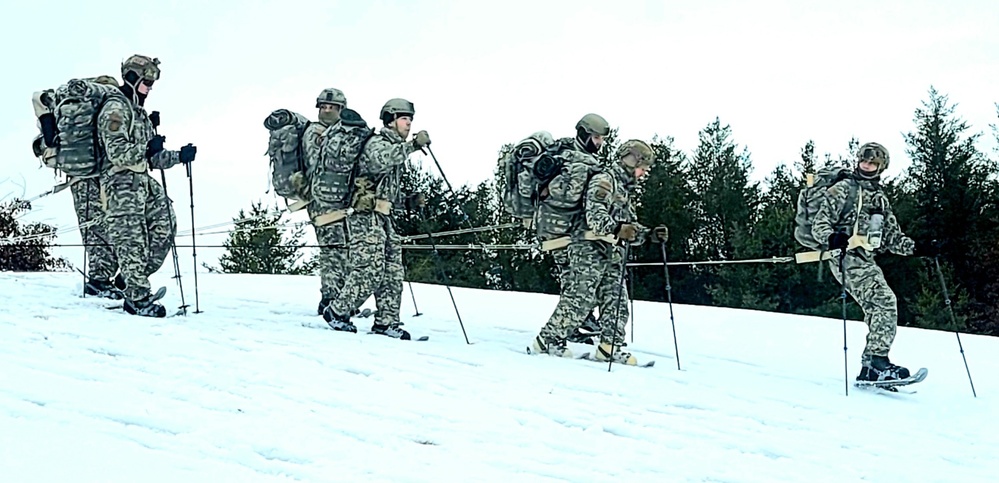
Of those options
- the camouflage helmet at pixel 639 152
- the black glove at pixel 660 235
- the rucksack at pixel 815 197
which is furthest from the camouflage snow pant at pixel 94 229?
the rucksack at pixel 815 197

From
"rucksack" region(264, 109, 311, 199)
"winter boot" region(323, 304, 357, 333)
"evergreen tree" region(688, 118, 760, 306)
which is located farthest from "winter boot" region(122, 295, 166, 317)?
"evergreen tree" region(688, 118, 760, 306)

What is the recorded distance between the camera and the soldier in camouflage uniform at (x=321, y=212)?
36.0ft

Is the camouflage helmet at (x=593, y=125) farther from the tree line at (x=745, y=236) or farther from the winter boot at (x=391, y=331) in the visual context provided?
the tree line at (x=745, y=236)

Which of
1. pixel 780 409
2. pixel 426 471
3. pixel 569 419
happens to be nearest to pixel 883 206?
pixel 780 409

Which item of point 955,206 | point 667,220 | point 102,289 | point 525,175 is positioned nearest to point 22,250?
point 102,289

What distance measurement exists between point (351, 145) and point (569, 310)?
2571 millimetres

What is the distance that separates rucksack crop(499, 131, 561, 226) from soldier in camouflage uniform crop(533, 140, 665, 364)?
1.91ft

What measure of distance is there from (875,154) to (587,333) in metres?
3.26

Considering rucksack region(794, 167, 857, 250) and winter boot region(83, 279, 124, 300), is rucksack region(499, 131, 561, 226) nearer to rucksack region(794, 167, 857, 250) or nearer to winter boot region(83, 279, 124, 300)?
rucksack region(794, 167, 857, 250)

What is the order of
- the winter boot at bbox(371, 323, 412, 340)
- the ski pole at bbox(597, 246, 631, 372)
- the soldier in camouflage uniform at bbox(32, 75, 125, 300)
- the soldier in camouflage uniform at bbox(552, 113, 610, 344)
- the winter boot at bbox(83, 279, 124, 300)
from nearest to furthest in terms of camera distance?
the ski pole at bbox(597, 246, 631, 372) → the soldier in camouflage uniform at bbox(552, 113, 610, 344) → the winter boot at bbox(371, 323, 412, 340) → the soldier in camouflage uniform at bbox(32, 75, 125, 300) → the winter boot at bbox(83, 279, 124, 300)

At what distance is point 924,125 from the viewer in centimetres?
3684

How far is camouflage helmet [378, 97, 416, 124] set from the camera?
34.1 feet

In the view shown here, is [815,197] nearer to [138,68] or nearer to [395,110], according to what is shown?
[395,110]

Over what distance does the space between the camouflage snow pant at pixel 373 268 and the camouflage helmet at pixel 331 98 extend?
63.7 inches
